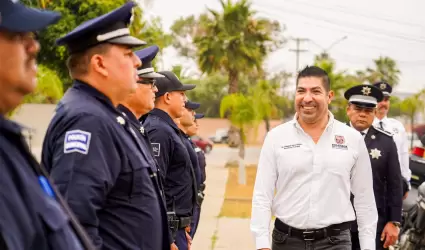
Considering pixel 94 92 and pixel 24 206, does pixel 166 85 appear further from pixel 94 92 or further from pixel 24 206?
pixel 24 206

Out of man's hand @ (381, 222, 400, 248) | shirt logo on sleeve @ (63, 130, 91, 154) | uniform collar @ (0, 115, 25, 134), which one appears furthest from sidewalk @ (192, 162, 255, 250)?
uniform collar @ (0, 115, 25, 134)

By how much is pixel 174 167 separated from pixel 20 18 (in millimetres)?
3389

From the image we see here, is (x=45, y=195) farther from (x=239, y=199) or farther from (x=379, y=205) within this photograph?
(x=239, y=199)

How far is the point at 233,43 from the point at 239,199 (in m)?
17.9

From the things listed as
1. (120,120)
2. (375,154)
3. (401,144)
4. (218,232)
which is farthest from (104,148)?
(218,232)

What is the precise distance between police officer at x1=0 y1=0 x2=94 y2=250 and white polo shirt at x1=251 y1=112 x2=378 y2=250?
2.84m

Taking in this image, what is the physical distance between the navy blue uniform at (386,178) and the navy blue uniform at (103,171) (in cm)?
327

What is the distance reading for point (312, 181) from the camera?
4.59 metres

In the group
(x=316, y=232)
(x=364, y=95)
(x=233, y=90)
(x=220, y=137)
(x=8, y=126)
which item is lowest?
(x=220, y=137)

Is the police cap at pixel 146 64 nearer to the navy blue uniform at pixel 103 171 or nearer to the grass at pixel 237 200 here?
the navy blue uniform at pixel 103 171

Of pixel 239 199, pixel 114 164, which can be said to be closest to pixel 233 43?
pixel 239 199

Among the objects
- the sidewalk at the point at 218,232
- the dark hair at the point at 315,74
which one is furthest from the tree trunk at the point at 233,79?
the dark hair at the point at 315,74

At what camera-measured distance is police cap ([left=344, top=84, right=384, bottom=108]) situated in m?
6.06

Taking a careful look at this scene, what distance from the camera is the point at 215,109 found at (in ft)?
202
